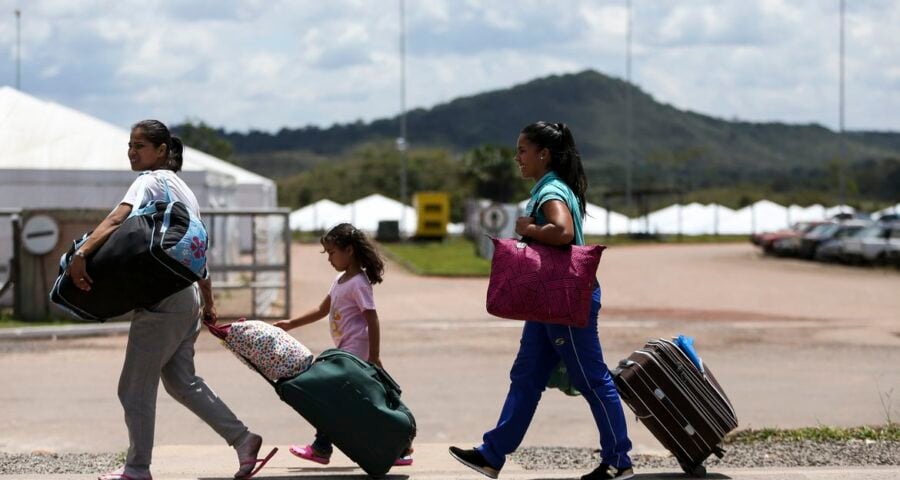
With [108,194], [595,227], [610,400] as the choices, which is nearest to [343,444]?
[610,400]

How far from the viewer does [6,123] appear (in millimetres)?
23641

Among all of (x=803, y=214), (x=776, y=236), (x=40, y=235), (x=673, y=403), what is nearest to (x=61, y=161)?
(x=40, y=235)

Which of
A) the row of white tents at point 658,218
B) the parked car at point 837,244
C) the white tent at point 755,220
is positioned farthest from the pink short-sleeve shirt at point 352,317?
the white tent at point 755,220

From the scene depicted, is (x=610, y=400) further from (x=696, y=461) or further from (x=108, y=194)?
(x=108, y=194)

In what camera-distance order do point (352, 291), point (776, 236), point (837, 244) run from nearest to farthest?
point (352, 291), point (837, 244), point (776, 236)

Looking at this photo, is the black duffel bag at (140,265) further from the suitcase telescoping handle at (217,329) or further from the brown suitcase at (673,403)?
the brown suitcase at (673,403)

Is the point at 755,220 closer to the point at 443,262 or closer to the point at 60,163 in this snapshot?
the point at 443,262

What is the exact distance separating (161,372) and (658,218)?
73.7m

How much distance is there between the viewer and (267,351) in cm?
631

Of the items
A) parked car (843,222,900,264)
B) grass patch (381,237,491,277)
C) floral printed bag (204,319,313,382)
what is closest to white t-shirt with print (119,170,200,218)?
floral printed bag (204,319,313,382)

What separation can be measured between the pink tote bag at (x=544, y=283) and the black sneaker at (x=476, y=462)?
76cm

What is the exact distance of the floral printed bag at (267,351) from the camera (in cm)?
631

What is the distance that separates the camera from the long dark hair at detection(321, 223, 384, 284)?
702 cm

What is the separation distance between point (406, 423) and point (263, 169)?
180951 millimetres
